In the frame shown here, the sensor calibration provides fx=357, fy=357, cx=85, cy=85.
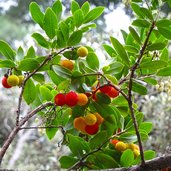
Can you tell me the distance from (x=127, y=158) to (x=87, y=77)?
216 millimetres

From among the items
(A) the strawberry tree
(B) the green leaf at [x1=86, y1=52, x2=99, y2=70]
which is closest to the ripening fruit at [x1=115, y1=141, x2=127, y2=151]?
(A) the strawberry tree

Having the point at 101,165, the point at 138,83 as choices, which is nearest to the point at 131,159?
the point at 101,165

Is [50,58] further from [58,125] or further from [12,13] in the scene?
[12,13]

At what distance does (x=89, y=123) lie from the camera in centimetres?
83

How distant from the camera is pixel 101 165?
2.92ft

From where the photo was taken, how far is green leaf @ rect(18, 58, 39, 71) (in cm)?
86

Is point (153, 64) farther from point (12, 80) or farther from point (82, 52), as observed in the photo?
point (12, 80)

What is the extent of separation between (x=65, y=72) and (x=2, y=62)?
0.16m

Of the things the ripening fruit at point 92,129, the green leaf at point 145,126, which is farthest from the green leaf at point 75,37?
the green leaf at point 145,126

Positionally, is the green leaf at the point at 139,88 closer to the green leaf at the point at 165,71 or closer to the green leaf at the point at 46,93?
the green leaf at the point at 165,71

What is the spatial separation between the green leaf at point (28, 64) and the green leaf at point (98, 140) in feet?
0.74

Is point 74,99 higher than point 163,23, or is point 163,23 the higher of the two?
point 163,23

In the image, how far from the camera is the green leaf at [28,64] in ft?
2.82

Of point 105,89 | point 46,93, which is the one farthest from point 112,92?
point 46,93
